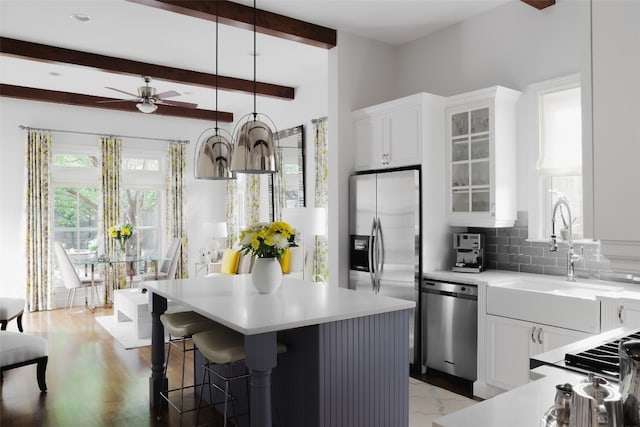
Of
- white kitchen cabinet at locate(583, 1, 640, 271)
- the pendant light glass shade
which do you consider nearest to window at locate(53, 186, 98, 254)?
the pendant light glass shade

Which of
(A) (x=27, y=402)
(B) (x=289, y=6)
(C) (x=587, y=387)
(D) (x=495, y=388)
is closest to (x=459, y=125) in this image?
(B) (x=289, y=6)

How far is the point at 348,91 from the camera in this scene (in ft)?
15.5

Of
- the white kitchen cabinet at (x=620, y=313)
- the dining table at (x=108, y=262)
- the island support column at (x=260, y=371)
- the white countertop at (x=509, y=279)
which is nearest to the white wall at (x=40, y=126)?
the dining table at (x=108, y=262)

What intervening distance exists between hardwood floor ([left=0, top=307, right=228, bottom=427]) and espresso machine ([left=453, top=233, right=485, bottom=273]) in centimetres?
233

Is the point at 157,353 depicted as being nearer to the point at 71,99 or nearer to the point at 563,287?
the point at 563,287

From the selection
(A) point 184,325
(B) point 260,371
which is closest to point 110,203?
(A) point 184,325

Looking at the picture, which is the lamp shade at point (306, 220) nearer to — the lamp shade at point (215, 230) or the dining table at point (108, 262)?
the dining table at point (108, 262)

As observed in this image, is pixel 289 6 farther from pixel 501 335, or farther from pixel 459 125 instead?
pixel 501 335

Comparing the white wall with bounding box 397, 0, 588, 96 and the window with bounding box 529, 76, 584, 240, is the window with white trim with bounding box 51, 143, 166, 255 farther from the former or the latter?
the window with bounding box 529, 76, 584, 240

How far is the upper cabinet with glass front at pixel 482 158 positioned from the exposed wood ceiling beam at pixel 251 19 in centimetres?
139

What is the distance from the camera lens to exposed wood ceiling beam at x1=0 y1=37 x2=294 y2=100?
4.94 meters

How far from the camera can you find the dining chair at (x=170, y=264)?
724cm

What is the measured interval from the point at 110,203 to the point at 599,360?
7.32 metres

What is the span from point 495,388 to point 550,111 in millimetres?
2212
